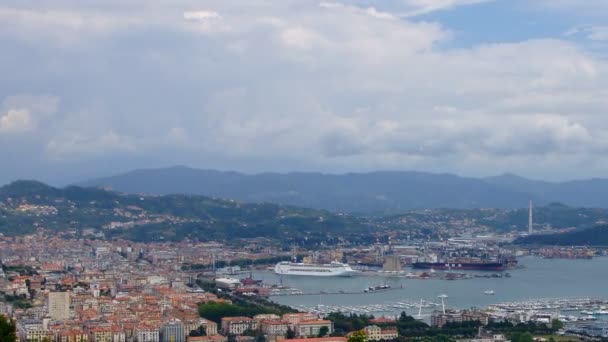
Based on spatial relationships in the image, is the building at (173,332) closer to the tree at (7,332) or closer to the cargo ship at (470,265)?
the tree at (7,332)

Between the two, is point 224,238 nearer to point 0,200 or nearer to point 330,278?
point 0,200

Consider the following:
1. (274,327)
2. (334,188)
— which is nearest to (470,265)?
(274,327)

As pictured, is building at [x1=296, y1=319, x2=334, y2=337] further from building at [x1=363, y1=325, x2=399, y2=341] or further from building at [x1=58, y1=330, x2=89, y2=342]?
building at [x1=58, y1=330, x2=89, y2=342]

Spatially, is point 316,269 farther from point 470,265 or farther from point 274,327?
point 274,327

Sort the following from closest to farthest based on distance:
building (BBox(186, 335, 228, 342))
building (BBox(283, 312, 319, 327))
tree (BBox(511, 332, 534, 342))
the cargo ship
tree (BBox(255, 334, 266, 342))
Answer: tree (BBox(511, 332, 534, 342)), building (BBox(186, 335, 228, 342)), tree (BBox(255, 334, 266, 342)), building (BBox(283, 312, 319, 327)), the cargo ship

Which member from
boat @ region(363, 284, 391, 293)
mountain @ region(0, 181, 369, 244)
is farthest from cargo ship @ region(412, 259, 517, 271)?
mountain @ region(0, 181, 369, 244)
